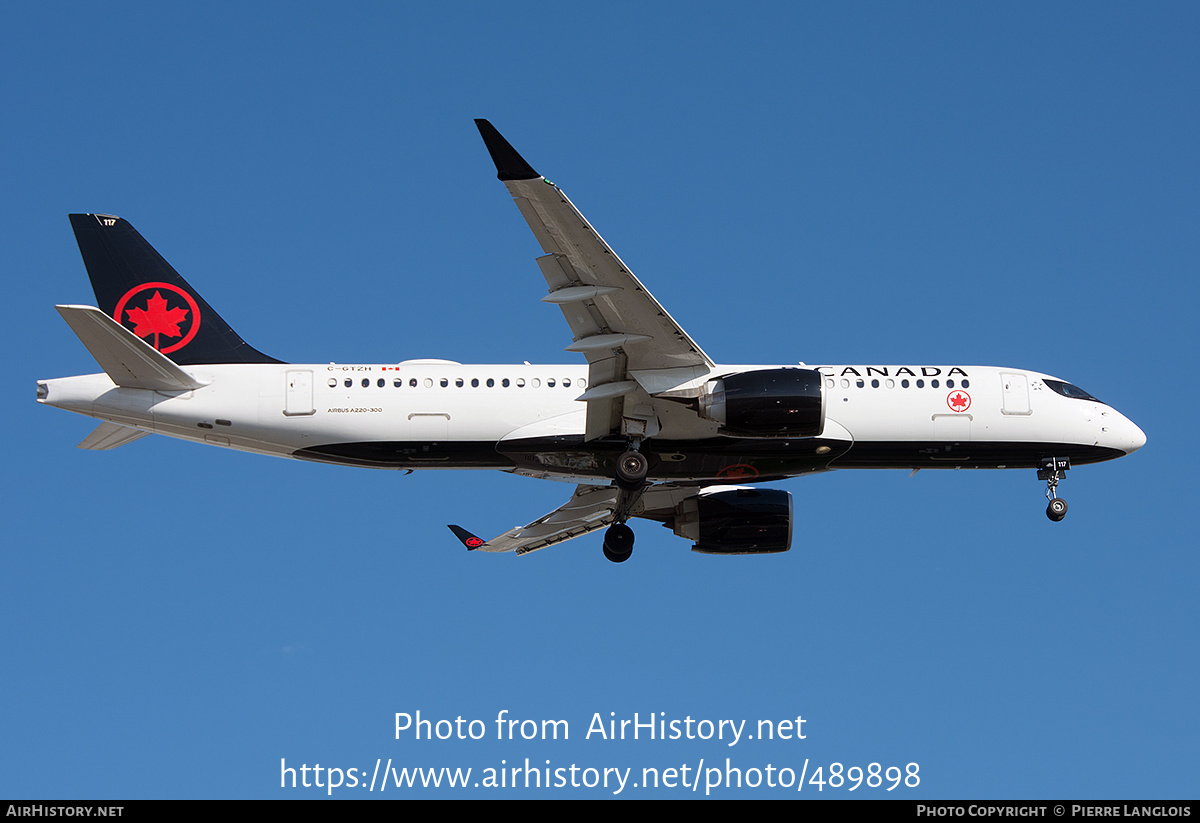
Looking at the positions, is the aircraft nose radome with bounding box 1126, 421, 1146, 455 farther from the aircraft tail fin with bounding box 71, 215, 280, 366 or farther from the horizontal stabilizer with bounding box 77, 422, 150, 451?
the horizontal stabilizer with bounding box 77, 422, 150, 451

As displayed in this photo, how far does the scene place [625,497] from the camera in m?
32.6

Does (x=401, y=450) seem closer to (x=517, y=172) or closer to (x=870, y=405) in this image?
(x=517, y=172)

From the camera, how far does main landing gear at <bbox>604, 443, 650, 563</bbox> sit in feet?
98.8

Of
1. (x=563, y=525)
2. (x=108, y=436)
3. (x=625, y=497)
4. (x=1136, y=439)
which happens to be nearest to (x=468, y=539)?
(x=563, y=525)

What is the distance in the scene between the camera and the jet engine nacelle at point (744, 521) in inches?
1368

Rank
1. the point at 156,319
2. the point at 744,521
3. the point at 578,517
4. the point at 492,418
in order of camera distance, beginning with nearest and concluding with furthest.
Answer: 1. the point at 492,418
2. the point at 156,319
3. the point at 744,521
4. the point at 578,517

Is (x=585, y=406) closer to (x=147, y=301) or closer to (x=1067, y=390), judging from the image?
(x=147, y=301)

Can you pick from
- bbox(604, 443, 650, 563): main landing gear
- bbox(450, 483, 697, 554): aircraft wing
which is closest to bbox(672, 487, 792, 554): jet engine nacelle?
bbox(450, 483, 697, 554): aircraft wing

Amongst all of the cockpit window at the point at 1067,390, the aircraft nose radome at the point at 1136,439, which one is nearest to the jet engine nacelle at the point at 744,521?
the cockpit window at the point at 1067,390

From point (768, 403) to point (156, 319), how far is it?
15876 millimetres

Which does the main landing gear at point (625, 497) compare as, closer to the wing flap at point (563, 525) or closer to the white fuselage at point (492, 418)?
the white fuselage at point (492, 418)

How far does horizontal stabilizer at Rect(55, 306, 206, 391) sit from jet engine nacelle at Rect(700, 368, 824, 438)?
12811 mm
